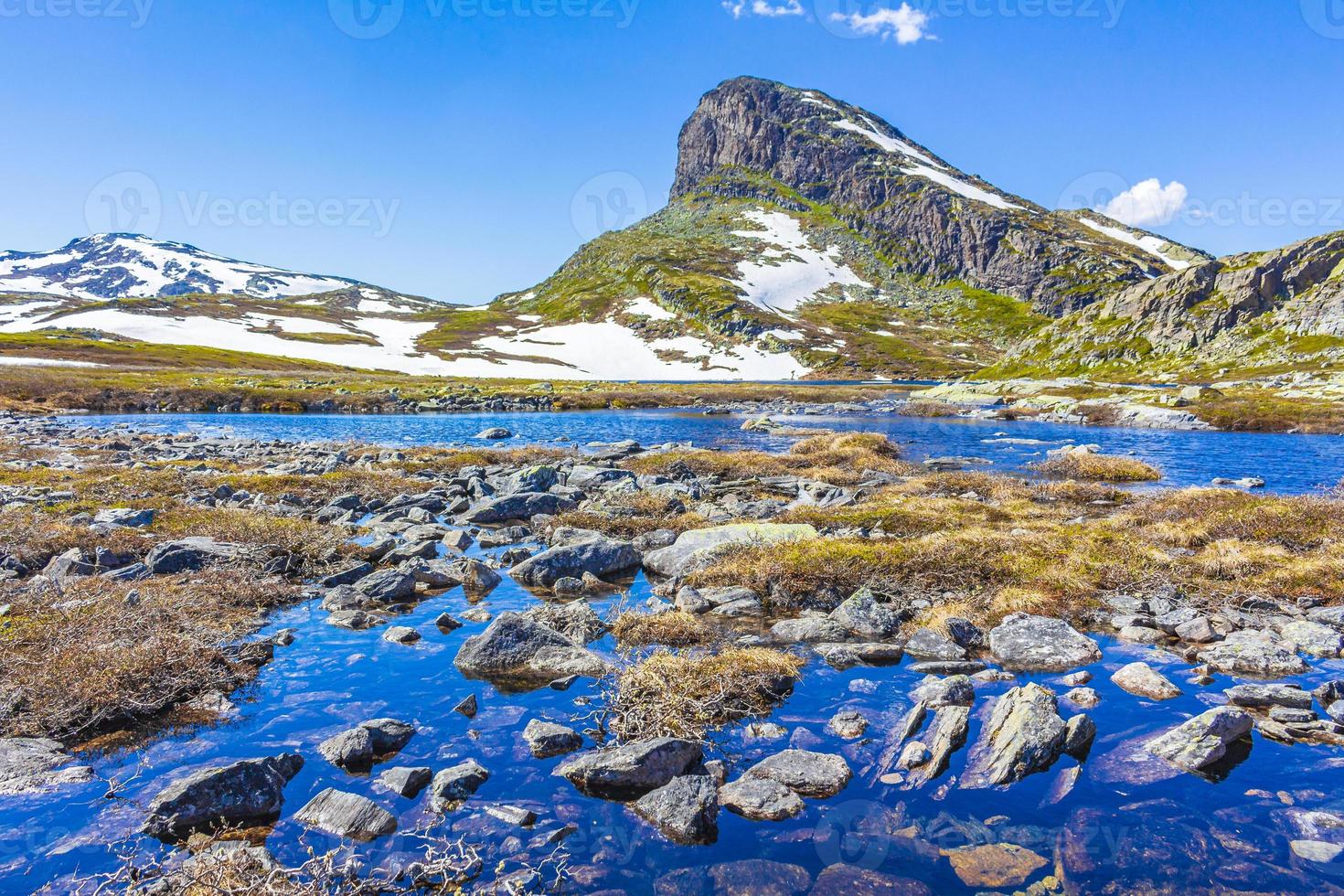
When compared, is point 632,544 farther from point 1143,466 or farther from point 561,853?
point 1143,466

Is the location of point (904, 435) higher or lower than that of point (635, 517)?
higher

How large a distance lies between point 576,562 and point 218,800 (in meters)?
10.0

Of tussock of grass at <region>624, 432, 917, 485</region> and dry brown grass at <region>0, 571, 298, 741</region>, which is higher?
tussock of grass at <region>624, 432, 917, 485</region>

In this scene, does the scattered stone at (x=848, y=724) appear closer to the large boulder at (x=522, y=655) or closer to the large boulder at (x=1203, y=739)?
the large boulder at (x=1203, y=739)

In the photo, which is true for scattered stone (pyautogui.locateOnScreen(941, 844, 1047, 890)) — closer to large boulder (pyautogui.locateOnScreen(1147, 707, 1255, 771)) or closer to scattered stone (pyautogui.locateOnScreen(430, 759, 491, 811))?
large boulder (pyautogui.locateOnScreen(1147, 707, 1255, 771))

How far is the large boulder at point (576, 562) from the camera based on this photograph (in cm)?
1652

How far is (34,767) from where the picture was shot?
8.07 metres

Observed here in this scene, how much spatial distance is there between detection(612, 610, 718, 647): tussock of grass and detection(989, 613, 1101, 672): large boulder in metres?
5.18

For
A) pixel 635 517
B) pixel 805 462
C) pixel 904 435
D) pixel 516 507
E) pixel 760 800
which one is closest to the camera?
pixel 760 800

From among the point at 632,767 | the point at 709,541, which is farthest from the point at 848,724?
the point at 709,541

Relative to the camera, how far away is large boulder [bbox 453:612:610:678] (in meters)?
11.3

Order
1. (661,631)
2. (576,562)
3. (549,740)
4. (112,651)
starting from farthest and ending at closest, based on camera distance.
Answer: (576,562) < (661,631) < (112,651) < (549,740)

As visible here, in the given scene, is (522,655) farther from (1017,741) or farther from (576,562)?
(1017,741)

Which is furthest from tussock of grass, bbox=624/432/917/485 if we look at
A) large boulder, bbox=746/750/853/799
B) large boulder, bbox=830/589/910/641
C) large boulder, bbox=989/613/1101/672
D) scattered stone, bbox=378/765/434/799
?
scattered stone, bbox=378/765/434/799
